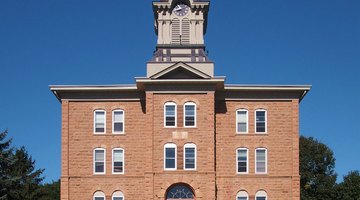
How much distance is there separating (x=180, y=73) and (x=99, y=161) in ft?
28.9

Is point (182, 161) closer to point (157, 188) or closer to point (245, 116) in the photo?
point (157, 188)

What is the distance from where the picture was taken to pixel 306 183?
89.3 metres

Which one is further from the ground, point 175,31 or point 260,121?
point 175,31

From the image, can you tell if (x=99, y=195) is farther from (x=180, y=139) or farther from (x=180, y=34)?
(x=180, y=34)

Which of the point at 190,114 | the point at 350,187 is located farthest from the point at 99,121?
the point at 350,187

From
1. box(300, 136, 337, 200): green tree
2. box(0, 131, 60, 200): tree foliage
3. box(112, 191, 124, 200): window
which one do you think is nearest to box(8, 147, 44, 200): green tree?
box(0, 131, 60, 200): tree foliage

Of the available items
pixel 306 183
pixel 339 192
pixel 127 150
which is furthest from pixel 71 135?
pixel 306 183

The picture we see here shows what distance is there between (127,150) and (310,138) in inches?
1705

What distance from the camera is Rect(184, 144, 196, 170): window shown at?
175 feet

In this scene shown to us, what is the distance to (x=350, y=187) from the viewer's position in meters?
78.1

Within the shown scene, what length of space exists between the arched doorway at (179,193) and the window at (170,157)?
1426 millimetres

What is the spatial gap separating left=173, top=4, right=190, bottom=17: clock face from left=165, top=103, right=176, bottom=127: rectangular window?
29.8 feet

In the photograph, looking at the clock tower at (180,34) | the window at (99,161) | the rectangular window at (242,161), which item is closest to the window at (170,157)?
the window at (99,161)

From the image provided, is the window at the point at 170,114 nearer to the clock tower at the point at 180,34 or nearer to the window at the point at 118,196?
the clock tower at the point at 180,34
